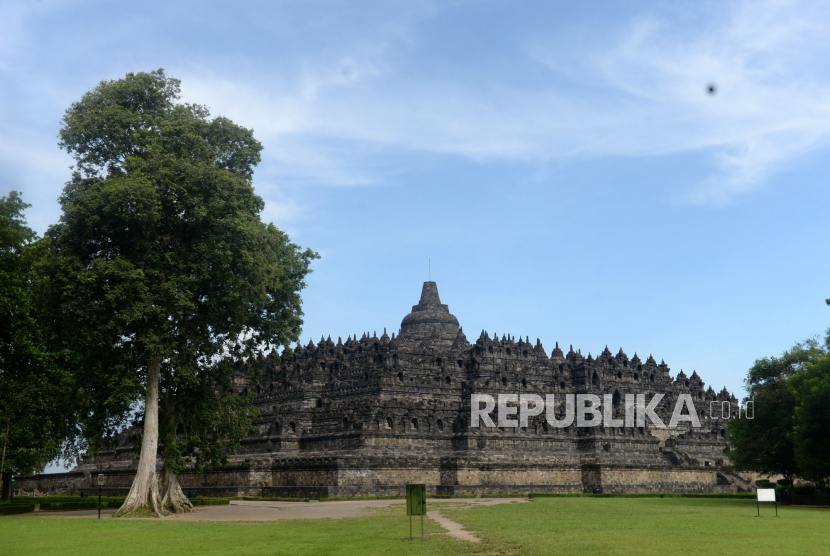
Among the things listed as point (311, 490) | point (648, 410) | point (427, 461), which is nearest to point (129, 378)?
point (311, 490)

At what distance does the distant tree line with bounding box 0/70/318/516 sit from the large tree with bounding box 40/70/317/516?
78 millimetres

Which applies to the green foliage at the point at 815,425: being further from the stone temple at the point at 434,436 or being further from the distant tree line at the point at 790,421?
the stone temple at the point at 434,436

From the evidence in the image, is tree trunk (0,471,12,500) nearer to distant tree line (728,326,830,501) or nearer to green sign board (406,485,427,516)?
green sign board (406,485,427,516)

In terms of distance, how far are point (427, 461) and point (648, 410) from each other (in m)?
28.2

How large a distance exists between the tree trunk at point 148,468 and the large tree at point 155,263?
67 mm

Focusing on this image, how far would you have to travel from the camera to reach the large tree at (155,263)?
35.8 m

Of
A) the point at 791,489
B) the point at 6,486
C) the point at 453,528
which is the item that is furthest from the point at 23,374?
the point at 791,489

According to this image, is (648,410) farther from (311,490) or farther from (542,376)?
(311,490)

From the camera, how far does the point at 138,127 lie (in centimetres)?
3931

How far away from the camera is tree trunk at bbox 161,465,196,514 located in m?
38.9

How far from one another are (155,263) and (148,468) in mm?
9791

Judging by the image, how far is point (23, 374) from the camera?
138 ft

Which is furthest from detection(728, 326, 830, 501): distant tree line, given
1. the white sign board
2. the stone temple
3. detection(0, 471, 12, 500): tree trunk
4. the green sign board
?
detection(0, 471, 12, 500): tree trunk

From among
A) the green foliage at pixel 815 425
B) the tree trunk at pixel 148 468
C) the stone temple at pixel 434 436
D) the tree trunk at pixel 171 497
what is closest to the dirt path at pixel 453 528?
the tree trunk at pixel 148 468
